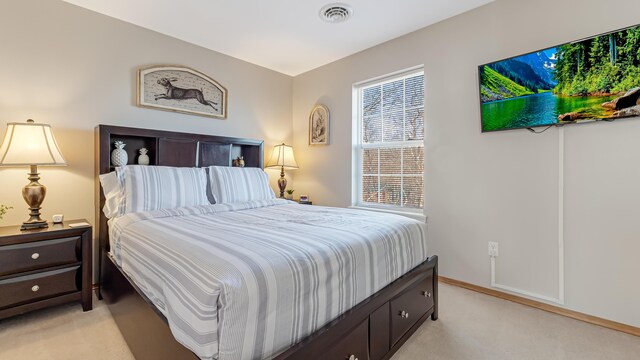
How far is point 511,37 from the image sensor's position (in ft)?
7.61

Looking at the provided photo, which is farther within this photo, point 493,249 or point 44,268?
point 493,249

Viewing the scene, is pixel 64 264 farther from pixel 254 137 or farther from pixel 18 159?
pixel 254 137

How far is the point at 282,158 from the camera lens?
375cm

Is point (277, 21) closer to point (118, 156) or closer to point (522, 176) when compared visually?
point (118, 156)

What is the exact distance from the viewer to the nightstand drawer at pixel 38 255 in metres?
1.88

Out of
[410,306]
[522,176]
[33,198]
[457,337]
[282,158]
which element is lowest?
[457,337]

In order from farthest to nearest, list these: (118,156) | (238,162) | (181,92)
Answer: (238,162) → (181,92) → (118,156)

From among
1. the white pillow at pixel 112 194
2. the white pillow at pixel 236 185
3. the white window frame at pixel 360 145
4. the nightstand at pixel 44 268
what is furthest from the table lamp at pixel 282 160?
the nightstand at pixel 44 268

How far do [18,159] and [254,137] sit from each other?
222 centimetres

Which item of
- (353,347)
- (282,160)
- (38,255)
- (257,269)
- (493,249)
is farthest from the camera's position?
(282,160)

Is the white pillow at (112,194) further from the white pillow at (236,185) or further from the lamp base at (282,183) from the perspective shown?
the lamp base at (282,183)

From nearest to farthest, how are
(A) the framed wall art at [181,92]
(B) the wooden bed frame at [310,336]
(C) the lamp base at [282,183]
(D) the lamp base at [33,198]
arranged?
(B) the wooden bed frame at [310,336] → (D) the lamp base at [33,198] → (A) the framed wall art at [181,92] → (C) the lamp base at [282,183]

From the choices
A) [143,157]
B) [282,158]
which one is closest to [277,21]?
[282,158]

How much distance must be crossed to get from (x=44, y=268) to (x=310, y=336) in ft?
7.01
